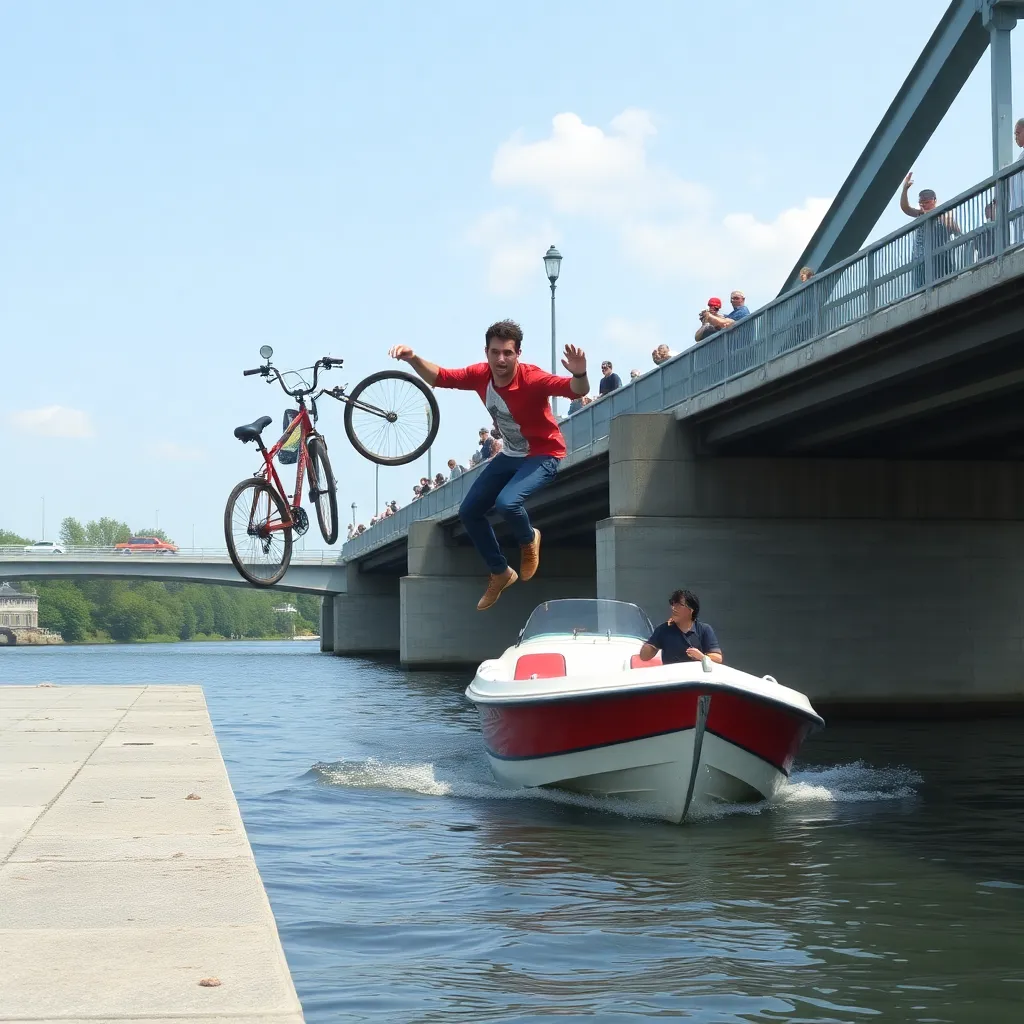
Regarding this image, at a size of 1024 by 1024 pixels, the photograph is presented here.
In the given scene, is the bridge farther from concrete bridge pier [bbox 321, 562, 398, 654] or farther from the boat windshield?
concrete bridge pier [bbox 321, 562, 398, 654]

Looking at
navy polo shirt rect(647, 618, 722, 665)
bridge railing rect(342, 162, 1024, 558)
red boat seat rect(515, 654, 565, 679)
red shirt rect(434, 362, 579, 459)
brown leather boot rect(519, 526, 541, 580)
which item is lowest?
red boat seat rect(515, 654, 565, 679)

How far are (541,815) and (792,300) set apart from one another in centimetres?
1190

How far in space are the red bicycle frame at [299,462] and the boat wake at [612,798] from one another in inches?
181

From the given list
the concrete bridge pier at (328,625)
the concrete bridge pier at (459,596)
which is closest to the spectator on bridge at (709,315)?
the concrete bridge pier at (459,596)

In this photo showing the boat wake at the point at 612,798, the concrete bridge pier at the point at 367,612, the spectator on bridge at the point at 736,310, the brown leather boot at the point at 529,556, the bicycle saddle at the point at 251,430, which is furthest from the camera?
the concrete bridge pier at the point at 367,612

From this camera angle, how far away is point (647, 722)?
14.9m

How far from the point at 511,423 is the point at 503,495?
1.62 feet

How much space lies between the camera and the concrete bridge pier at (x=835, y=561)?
96.7ft

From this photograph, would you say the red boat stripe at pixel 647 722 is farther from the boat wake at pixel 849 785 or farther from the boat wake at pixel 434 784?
the boat wake at pixel 849 785

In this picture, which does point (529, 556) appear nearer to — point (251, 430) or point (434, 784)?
point (251, 430)

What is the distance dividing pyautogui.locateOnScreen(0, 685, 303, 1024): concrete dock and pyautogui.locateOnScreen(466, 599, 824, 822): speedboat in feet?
13.8

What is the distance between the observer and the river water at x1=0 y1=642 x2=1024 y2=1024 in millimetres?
8094

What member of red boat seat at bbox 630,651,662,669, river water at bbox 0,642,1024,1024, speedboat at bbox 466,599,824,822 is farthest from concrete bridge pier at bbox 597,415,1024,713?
red boat seat at bbox 630,651,662,669

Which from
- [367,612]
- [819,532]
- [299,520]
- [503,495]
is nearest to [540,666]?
[299,520]
